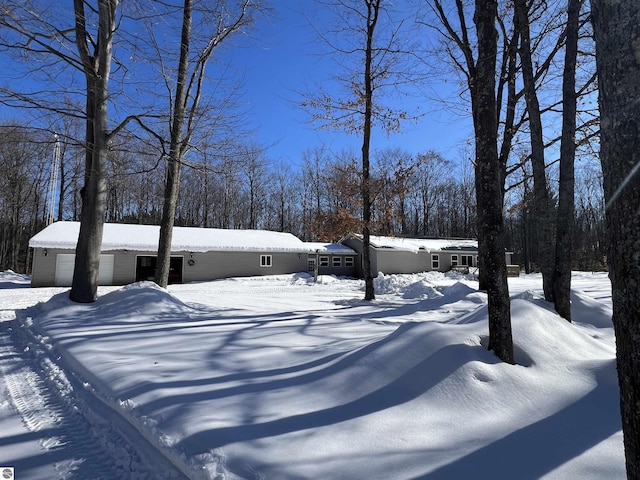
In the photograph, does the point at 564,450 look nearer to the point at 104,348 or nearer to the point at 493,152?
the point at 493,152

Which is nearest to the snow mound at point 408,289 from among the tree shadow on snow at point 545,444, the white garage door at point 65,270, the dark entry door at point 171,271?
the tree shadow on snow at point 545,444

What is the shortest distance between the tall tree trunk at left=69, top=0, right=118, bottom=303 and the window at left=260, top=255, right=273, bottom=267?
16739mm

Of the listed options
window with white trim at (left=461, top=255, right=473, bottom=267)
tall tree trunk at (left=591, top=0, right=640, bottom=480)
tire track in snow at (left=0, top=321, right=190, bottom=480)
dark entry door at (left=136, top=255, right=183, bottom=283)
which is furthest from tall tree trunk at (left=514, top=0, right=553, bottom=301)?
window with white trim at (left=461, top=255, right=473, bottom=267)

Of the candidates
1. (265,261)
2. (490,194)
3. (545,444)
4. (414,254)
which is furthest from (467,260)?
(545,444)

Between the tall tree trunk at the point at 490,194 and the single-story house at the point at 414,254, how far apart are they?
930 inches

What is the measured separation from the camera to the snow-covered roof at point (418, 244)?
2920 cm

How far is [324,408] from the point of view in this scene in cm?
294

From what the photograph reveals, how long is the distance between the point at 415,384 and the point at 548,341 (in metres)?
1.74

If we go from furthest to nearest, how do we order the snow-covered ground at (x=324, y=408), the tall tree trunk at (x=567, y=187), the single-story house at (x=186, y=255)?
the single-story house at (x=186, y=255), the tall tree trunk at (x=567, y=187), the snow-covered ground at (x=324, y=408)

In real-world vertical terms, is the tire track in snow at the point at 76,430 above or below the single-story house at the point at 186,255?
below

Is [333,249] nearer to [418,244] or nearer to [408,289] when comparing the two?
[418,244]

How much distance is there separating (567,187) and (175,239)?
846 inches

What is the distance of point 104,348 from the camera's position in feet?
16.6

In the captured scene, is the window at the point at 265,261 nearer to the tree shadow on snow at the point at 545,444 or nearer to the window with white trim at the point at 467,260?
the window with white trim at the point at 467,260
